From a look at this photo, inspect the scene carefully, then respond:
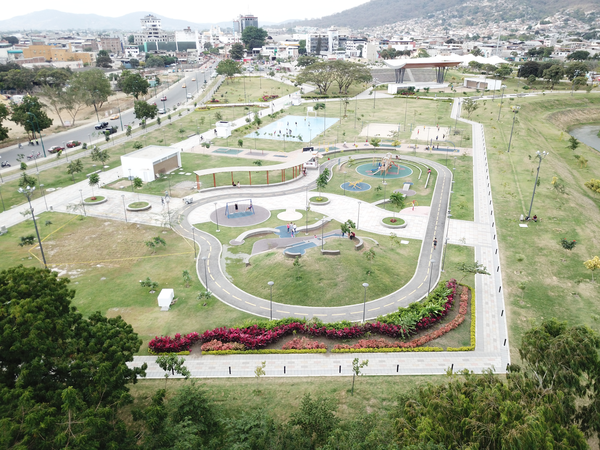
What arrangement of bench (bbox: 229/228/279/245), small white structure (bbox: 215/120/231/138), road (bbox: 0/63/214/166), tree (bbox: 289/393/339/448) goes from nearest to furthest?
1. tree (bbox: 289/393/339/448)
2. bench (bbox: 229/228/279/245)
3. road (bbox: 0/63/214/166)
4. small white structure (bbox: 215/120/231/138)

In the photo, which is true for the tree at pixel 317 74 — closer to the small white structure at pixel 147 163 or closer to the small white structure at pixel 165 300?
the small white structure at pixel 147 163

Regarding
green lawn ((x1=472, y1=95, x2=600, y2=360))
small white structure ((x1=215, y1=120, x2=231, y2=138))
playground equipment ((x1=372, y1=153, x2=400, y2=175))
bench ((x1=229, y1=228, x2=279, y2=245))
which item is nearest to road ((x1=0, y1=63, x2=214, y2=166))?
small white structure ((x1=215, y1=120, x2=231, y2=138))

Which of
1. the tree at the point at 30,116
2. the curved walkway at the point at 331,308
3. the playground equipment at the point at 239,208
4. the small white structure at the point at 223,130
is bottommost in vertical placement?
the curved walkway at the point at 331,308

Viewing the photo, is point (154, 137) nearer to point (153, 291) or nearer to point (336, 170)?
point (336, 170)

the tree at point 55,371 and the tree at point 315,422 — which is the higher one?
the tree at point 55,371

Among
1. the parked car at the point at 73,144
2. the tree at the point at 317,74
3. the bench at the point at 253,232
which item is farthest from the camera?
the tree at the point at 317,74

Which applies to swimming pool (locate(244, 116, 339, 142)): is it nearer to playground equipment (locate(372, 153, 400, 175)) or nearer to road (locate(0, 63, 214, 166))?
playground equipment (locate(372, 153, 400, 175))

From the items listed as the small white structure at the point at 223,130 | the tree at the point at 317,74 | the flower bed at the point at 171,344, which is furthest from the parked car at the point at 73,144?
the tree at the point at 317,74
